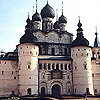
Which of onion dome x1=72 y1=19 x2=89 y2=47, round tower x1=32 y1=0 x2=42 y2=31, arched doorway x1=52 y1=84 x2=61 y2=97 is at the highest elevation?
round tower x1=32 y1=0 x2=42 y2=31

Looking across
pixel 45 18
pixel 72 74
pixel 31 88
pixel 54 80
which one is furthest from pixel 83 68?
pixel 45 18

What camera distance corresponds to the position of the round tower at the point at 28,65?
47938mm

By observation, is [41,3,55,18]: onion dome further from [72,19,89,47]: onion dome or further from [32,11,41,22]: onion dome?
[72,19,89,47]: onion dome

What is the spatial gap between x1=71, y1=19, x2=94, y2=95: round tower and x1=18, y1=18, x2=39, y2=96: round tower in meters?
6.90

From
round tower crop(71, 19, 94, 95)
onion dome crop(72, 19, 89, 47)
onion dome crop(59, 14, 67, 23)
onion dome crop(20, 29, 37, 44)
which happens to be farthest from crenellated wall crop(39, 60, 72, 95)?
onion dome crop(59, 14, 67, 23)

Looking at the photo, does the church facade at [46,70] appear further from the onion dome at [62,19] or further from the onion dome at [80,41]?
the onion dome at [62,19]

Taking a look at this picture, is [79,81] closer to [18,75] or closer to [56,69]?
[56,69]

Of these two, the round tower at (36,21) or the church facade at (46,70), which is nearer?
the church facade at (46,70)

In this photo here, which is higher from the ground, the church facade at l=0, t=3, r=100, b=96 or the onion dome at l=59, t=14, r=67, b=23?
the onion dome at l=59, t=14, r=67, b=23

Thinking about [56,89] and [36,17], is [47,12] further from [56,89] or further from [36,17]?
[56,89]

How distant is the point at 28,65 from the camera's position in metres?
48.3

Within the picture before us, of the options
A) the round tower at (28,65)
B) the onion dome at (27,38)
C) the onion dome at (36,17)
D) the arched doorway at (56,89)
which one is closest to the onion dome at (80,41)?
the round tower at (28,65)

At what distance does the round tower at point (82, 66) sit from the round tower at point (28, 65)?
6900 millimetres

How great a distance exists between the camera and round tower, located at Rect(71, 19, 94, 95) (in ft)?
164
